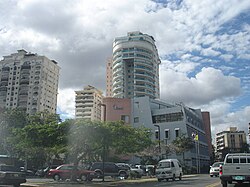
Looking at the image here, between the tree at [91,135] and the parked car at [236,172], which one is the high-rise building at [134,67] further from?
the parked car at [236,172]

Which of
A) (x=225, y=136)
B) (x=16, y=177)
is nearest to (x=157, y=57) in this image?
(x=225, y=136)

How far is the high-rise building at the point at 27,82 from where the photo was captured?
11731cm

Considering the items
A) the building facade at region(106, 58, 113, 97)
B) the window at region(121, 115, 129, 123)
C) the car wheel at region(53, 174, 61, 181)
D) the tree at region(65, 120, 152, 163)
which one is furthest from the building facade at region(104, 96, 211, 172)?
the building facade at region(106, 58, 113, 97)

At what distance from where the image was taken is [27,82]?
120500 millimetres

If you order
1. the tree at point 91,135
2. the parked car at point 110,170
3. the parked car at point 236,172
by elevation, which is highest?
the tree at point 91,135

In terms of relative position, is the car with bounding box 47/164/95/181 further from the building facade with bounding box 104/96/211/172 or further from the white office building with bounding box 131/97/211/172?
the building facade with bounding box 104/96/211/172

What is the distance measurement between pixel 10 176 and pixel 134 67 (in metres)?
97.1

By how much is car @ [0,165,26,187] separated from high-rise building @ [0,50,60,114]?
326ft

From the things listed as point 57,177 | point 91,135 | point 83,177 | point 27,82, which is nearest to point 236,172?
point 91,135

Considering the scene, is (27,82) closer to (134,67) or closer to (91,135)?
(134,67)

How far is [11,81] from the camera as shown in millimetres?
120188

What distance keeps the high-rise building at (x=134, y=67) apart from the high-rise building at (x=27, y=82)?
27.2 m

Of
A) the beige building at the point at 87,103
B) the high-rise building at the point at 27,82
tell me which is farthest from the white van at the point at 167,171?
the beige building at the point at 87,103

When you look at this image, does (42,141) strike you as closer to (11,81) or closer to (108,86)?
(11,81)
